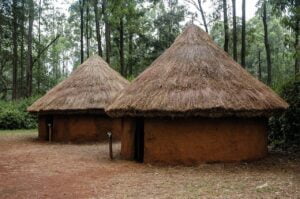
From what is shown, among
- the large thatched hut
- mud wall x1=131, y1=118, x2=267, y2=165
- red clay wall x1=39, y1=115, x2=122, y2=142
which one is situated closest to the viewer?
the large thatched hut

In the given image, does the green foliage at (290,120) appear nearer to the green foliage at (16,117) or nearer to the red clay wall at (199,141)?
the red clay wall at (199,141)

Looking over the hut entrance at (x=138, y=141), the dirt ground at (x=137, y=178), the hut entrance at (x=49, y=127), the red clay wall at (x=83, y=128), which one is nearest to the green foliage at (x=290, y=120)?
the dirt ground at (x=137, y=178)

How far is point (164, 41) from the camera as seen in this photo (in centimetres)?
3189

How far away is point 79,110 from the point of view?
1775cm

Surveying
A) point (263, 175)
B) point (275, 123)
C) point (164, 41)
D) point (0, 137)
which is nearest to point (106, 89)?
point (0, 137)

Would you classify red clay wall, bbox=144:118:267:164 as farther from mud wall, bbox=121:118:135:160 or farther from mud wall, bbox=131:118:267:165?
mud wall, bbox=121:118:135:160

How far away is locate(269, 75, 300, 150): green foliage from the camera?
14.4 meters

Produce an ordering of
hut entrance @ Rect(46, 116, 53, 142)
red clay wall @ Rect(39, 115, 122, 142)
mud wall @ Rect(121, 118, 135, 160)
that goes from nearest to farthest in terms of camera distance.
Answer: mud wall @ Rect(121, 118, 135, 160)
red clay wall @ Rect(39, 115, 122, 142)
hut entrance @ Rect(46, 116, 53, 142)

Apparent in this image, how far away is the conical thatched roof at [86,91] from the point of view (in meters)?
18.0

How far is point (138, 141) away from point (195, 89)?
262 centimetres

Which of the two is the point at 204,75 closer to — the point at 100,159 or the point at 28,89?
the point at 100,159

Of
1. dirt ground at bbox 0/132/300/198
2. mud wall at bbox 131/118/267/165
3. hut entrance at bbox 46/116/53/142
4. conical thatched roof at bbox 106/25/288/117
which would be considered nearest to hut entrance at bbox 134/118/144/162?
dirt ground at bbox 0/132/300/198

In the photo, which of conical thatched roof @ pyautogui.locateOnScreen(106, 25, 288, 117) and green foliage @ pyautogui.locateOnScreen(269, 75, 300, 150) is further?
green foliage @ pyautogui.locateOnScreen(269, 75, 300, 150)

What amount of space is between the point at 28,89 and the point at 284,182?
83.7ft
